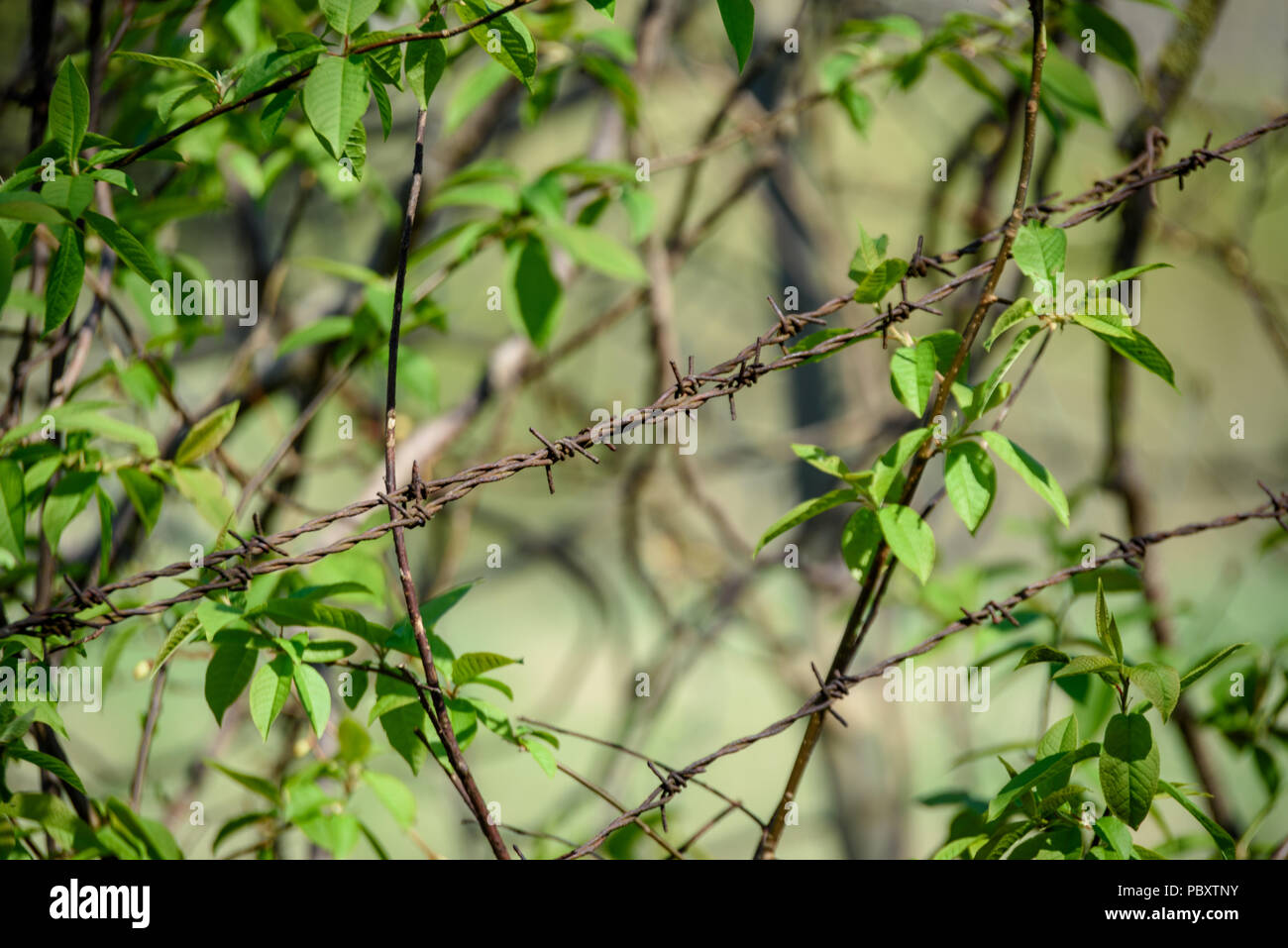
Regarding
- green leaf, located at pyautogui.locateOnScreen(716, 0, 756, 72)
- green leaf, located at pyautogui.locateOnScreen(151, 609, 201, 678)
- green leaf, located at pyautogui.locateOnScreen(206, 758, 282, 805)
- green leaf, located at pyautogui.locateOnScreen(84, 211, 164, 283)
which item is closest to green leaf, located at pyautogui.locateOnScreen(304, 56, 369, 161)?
green leaf, located at pyautogui.locateOnScreen(84, 211, 164, 283)

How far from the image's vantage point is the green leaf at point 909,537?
73cm

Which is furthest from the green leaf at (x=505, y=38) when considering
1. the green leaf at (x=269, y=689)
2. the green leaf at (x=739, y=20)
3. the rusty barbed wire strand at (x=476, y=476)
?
the green leaf at (x=269, y=689)

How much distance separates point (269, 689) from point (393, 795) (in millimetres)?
248

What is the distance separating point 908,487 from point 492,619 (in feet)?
7.67

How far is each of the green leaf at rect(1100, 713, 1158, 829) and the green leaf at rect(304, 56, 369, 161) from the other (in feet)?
2.45

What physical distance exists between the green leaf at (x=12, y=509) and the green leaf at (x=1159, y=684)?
3.11 feet

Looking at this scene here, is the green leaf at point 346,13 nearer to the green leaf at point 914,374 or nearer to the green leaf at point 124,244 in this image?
the green leaf at point 124,244

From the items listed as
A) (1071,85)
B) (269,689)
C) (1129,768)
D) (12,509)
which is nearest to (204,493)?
(12,509)

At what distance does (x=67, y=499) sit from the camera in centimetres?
88

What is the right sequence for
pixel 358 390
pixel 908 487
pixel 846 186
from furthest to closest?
pixel 846 186, pixel 358 390, pixel 908 487

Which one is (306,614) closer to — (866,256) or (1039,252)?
(866,256)
